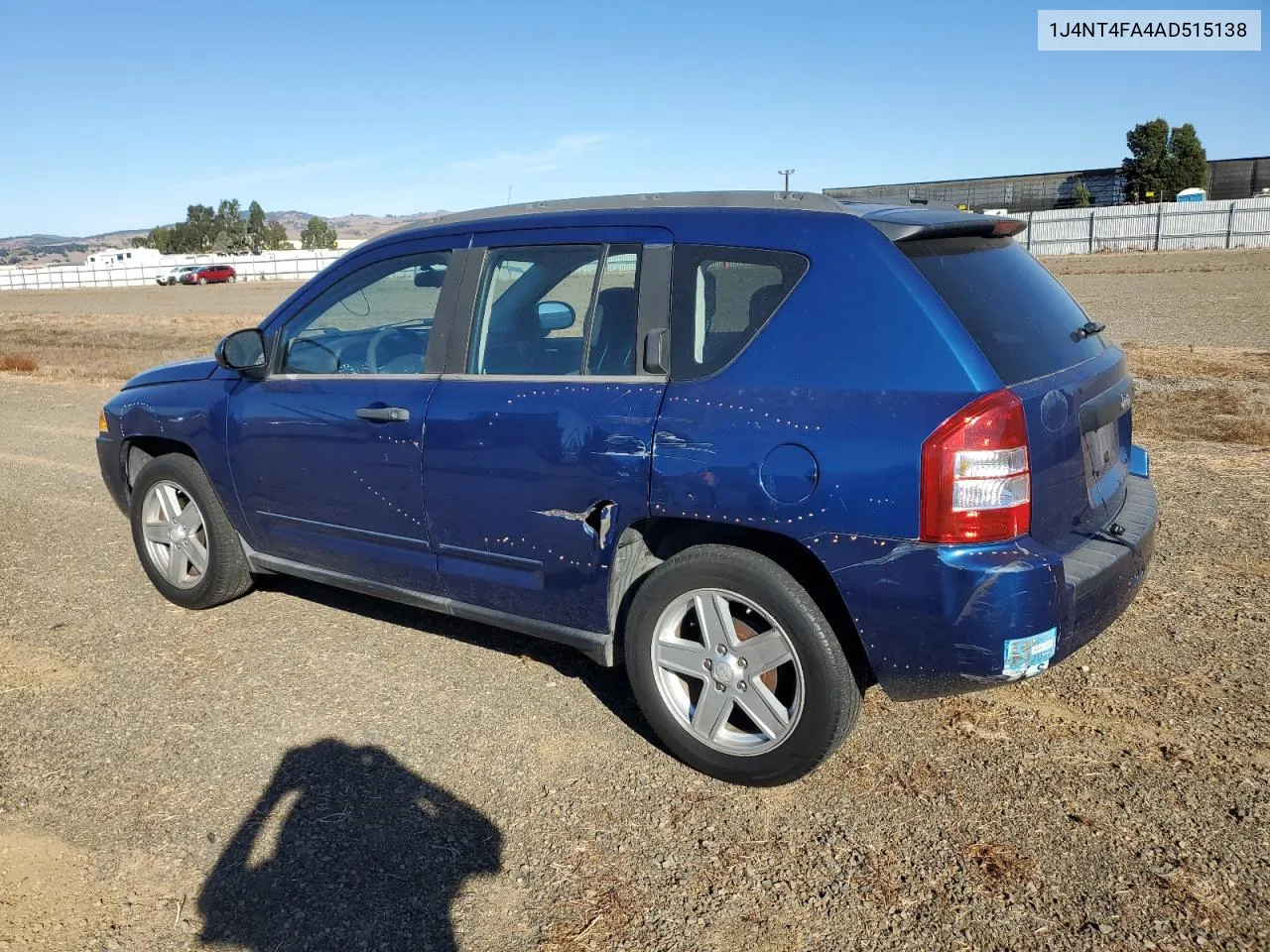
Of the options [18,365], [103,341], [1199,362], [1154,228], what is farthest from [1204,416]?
[1154,228]

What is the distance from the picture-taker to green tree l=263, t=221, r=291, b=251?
14290cm

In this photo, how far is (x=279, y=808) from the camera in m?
3.47

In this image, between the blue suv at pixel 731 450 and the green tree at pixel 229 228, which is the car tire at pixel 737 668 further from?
the green tree at pixel 229 228

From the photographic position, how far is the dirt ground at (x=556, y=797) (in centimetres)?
287

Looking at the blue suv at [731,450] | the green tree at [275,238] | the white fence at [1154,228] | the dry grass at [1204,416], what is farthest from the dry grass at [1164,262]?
the green tree at [275,238]

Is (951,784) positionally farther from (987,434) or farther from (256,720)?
(256,720)

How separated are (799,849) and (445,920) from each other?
104 cm

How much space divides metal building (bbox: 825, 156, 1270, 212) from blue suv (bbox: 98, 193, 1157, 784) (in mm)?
63261

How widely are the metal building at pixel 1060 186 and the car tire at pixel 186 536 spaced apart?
6274 centimetres

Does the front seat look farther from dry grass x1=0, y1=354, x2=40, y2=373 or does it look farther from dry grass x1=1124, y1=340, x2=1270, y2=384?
dry grass x1=0, y1=354, x2=40, y2=373

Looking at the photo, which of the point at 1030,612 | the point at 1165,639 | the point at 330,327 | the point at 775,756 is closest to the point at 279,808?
Result: the point at 775,756

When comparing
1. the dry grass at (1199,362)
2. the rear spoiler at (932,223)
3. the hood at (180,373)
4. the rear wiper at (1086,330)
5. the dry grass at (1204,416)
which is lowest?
the dry grass at (1199,362)

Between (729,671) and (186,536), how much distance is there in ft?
10.2

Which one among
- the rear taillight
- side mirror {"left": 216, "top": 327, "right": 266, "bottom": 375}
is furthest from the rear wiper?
side mirror {"left": 216, "top": 327, "right": 266, "bottom": 375}
